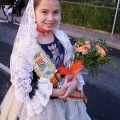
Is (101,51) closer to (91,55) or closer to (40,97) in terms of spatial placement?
(91,55)

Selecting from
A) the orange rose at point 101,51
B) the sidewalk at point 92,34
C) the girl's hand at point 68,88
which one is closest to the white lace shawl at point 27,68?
the girl's hand at point 68,88

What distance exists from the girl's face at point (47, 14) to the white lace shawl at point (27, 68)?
5 centimetres

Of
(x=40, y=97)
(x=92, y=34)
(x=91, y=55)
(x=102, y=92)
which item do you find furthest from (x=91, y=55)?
(x=92, y=34)

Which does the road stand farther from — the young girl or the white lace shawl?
the white lace shawl

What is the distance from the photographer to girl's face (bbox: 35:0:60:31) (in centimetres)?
190

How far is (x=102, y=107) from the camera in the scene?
405 cm

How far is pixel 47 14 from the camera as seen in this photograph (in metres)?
1.94

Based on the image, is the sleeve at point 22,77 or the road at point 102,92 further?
the road at point 102,92

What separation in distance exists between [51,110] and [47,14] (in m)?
0.80

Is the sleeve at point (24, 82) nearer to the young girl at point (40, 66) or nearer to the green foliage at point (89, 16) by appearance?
the young girl at point (40, 66)

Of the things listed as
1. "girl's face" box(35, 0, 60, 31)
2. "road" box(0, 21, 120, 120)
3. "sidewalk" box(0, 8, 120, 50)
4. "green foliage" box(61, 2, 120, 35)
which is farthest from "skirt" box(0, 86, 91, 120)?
"green foliage" box(61, 2, 120, 35)

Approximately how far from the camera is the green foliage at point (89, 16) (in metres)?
10.5

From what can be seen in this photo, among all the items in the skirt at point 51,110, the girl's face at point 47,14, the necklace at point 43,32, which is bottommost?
the skirt at point 51,110

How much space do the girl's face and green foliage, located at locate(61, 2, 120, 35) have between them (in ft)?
28.2
